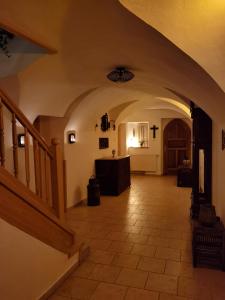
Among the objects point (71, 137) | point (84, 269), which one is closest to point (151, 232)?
point (84, 269)

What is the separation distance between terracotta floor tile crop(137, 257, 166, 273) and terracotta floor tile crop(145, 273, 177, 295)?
0.35 ft

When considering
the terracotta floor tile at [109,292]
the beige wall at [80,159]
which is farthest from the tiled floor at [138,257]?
the beige wall at [80,159]

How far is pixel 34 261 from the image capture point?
2.29m

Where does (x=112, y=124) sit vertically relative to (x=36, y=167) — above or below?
above

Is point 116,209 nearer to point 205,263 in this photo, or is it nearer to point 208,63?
point 205,263

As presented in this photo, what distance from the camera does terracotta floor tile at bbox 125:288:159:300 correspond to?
95.5 inches

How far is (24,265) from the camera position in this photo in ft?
7.11

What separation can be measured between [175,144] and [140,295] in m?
7.80

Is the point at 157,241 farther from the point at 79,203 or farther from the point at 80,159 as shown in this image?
the point at 80,159

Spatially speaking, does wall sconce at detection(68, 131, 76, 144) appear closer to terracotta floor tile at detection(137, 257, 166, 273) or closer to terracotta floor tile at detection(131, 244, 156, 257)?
terracotta floor tile at detection(131, 244, 156, 257)

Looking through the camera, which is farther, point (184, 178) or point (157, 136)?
point (157, 136)

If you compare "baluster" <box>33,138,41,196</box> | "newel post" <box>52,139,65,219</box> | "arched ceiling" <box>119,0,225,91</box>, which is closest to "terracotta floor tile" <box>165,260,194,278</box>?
"newel post" <box>52,139,65,219</box>

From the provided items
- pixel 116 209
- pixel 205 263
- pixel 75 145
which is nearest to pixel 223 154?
pixel 205 263

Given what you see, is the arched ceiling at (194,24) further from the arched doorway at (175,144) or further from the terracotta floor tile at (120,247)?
the arched doorway at (175,144)
